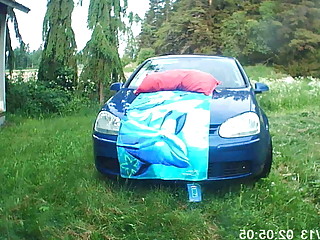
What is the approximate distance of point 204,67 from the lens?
13.7 ft

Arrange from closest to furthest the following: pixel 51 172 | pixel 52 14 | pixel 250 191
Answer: pixel 250 191
pixel 51 172
pixel 52 14

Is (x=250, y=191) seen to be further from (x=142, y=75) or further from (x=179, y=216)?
(x=142, y=75)

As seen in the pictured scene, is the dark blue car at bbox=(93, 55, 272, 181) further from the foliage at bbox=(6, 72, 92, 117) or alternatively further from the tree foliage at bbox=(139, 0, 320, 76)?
the tree foliage at bbox=(139, 0, 320, 76)

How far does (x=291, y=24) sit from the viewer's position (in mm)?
21578

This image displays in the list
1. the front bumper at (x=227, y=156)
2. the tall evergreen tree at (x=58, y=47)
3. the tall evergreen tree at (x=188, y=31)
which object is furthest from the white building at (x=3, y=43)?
the tall evergreen tree at (x=188, y=31)

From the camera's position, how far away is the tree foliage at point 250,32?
21297mm

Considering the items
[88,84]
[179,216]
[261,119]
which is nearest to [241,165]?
[261,119]

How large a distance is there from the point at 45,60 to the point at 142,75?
5.44m

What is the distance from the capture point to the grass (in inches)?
95.1

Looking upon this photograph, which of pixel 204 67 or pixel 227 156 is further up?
pixel 204 67

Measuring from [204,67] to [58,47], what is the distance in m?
5.45

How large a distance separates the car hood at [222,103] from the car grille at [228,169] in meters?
0.30
